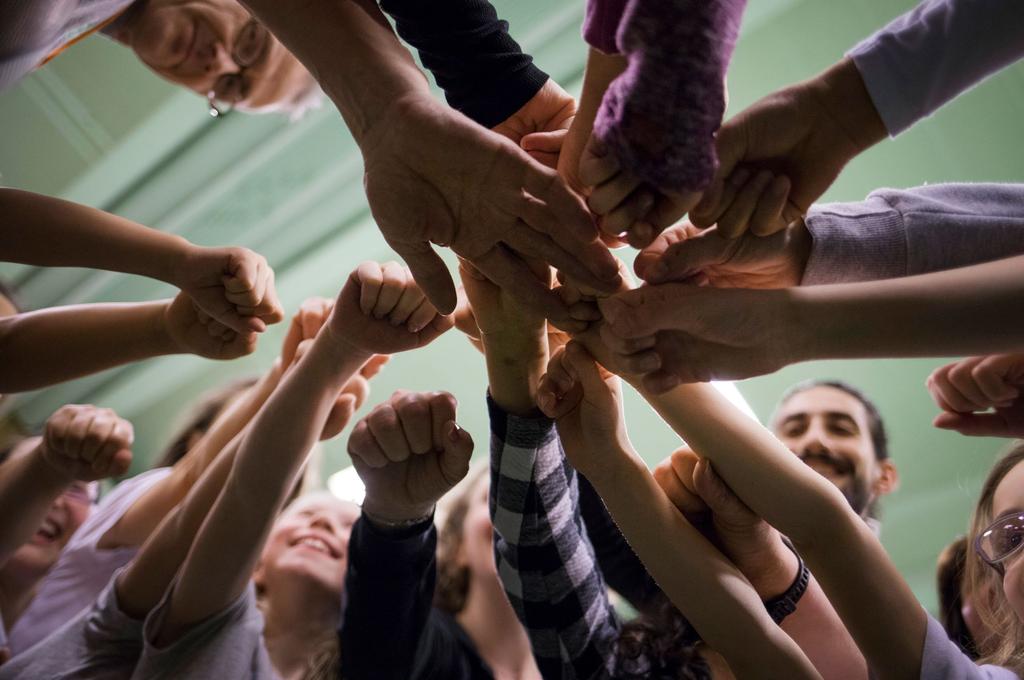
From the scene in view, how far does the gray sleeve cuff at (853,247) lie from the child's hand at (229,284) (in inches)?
20.8

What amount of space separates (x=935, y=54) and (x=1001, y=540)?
0.53 meters

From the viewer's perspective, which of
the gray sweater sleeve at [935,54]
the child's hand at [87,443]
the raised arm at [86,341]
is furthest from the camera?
the child's hand at [87,443]

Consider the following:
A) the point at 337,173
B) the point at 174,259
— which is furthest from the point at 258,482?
the point at 337,173

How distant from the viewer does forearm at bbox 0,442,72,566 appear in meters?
1.08

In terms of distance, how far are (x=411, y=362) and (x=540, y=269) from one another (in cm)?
124

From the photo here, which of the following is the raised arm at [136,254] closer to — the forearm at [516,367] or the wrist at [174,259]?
the wrist at [174,259]

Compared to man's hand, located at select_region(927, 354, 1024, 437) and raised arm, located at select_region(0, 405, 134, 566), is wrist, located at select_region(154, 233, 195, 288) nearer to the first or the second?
raised arm, located at select_region(0, 405, 134, 566)

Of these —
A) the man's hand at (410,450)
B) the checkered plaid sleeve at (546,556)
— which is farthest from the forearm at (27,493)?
the checkered plaid sleeve at (546,556)

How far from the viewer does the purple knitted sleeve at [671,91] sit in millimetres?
467

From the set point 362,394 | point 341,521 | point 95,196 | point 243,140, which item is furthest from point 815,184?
point 95,196

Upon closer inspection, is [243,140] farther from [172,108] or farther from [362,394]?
[362,394]

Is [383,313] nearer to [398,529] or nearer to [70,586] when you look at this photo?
[398,529]

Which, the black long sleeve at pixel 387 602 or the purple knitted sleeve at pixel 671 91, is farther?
the black long sleeve at pixel 387 602

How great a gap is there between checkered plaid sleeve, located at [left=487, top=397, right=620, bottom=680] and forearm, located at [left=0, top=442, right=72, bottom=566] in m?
0.66
